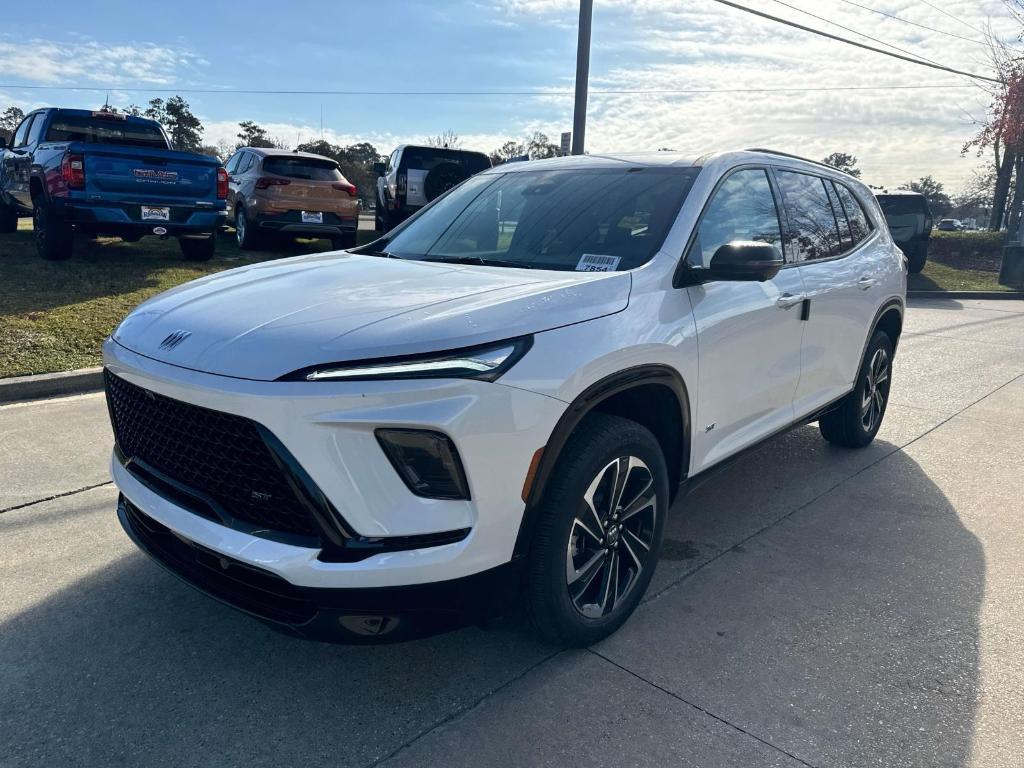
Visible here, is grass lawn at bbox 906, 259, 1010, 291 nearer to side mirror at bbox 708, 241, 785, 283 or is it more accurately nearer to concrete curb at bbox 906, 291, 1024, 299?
concrete curb at bbox 906, 291, 1024, 299

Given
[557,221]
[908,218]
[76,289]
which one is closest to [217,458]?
[557,221]

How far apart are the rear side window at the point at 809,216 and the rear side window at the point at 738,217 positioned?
0.63 ft

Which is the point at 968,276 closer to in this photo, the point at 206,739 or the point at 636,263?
the point at 636,263

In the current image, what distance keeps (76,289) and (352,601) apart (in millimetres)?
7778

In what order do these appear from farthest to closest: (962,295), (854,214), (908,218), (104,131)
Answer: (908,218)
(962,295)
(104,131)
(854,214)

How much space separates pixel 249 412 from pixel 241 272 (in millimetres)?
1324

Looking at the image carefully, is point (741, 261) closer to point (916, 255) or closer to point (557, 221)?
point (557, 221)

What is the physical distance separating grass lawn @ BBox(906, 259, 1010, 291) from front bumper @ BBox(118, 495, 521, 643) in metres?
17.3

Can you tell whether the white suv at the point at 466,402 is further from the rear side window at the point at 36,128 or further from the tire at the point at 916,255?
the tire at the point at 916,255

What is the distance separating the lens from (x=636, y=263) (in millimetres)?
2973

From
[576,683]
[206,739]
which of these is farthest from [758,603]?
[206,739]

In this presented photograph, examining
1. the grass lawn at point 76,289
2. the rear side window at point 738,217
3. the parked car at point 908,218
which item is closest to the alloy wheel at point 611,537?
the rear side window at point 738,217

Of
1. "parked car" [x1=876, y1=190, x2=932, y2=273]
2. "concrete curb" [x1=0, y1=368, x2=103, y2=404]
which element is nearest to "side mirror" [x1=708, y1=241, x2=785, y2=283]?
"concrete curb" [x1=0, y1=368, x2=103, y2=404]

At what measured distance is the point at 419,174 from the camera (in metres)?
14.4
